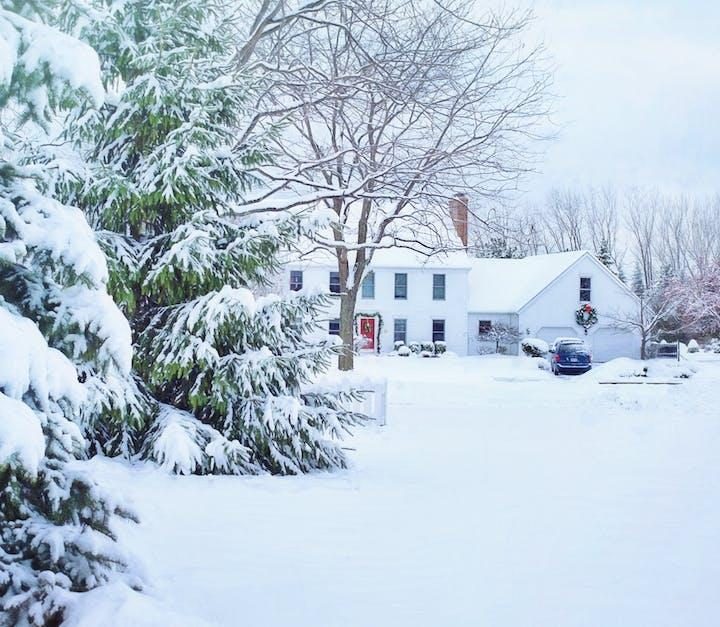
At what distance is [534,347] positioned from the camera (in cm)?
3681

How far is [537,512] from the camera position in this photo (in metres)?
6.78

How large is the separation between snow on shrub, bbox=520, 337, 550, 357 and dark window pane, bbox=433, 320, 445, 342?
443 centimetres

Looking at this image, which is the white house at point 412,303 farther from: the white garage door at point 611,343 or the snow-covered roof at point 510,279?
the white garage door at point 611,343

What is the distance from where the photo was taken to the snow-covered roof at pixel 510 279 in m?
40.3

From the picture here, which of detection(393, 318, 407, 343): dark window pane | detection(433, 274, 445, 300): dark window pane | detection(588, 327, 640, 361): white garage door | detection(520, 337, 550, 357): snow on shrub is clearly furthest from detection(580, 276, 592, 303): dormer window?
detection(393, 318, 407, 343): dark window pane

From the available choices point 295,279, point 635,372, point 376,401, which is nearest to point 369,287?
point 295,279

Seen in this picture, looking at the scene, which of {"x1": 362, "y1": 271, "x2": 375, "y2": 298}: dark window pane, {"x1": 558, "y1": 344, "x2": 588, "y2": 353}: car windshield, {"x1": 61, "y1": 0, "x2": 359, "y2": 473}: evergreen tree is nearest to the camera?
{"x1": 61, "y1": 0, "x2": 359, "y2": 473}: evergreen tree

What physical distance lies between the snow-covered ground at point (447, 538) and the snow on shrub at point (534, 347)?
82.9ft

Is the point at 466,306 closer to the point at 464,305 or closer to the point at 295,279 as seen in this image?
the point at 464,305

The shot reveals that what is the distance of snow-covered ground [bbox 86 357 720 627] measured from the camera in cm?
438

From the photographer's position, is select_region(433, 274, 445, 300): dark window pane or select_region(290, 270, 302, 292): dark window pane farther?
select_region(433, 274, 445, 300): dark window pane

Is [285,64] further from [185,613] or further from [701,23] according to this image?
[185,613]

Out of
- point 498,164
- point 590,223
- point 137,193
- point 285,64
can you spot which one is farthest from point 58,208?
point 590,223

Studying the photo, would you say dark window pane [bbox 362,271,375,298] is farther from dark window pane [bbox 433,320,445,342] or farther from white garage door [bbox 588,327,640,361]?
white garage door [bbox 588,327,640,361]
